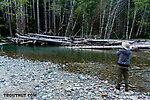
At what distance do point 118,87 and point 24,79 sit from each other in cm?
380

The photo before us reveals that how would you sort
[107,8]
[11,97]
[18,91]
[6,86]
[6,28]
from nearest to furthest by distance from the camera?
[11,97], [18,91], [6,86], [107,8], [6,28]

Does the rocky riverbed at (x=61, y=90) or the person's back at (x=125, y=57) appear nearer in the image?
the rocky riverbed at (x=61, y=90)

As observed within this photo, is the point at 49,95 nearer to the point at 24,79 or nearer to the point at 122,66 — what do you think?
the point at 24,79

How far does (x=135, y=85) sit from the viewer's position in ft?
14.3

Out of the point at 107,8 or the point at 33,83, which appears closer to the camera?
the point at 33,83

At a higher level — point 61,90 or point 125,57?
point 125,57

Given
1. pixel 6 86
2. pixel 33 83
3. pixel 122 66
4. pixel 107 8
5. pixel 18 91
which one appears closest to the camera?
pixel 18 91

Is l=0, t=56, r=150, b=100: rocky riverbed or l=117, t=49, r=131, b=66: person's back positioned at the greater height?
l=117, t=49, r=131, b=66: person's back

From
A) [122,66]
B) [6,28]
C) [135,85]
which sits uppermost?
[6,28]

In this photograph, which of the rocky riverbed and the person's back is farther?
the person's back

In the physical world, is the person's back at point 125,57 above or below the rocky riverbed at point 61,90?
above

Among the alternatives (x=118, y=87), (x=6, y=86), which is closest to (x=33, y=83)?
(x=6, y=86)

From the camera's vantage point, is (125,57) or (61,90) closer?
(61,90)

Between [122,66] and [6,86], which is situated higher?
[122,66]
